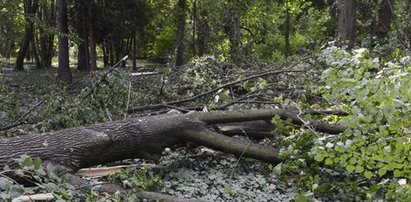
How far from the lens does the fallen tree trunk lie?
3.41 m

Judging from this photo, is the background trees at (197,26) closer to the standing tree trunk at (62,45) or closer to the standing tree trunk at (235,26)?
the standing tree trunk at (235,26)

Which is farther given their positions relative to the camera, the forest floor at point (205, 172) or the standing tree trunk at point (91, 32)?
the standing tree trunk at point (91, 32)

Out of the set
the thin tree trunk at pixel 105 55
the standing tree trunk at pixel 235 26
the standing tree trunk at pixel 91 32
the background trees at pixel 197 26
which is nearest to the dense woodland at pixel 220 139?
the standing tree trunk at pixel 235 26

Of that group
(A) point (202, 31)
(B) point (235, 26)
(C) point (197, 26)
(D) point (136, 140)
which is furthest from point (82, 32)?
(D) point (136, 140)

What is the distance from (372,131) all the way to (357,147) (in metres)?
0.20

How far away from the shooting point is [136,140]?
3.85m

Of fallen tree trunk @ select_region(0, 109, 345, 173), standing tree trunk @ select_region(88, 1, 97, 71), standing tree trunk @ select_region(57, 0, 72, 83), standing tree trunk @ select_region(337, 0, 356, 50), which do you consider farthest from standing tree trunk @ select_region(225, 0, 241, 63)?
fallen tree trunk @ select_region(0, 109, 345, 173)

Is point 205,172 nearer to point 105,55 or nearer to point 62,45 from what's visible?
point 62,45

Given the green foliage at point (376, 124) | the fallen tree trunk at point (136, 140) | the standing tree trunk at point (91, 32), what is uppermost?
the standing tree trunk at point (91, 32)

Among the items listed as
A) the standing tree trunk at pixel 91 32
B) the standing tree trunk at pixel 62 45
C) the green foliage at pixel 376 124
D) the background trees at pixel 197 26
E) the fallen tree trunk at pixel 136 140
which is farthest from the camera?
the standing tree trunk at pixel 91 32

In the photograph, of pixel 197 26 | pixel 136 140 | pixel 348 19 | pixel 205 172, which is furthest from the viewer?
pixel 197 26

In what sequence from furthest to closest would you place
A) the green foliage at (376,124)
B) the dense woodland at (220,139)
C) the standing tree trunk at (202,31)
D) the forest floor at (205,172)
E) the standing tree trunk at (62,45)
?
Answer: the standing tree trunk at (202,31) → the standing tree trunk at (62,45) → the forest floor at (205,172) → the dense woodland at (220,139) → the green foliage at (376,124)

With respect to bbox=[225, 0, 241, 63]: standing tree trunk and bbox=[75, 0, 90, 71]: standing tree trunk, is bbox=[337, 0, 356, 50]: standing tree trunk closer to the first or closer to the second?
bbox=[225, 0, 241, 63]: standing tree trunk

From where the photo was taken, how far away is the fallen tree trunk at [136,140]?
134 inches
